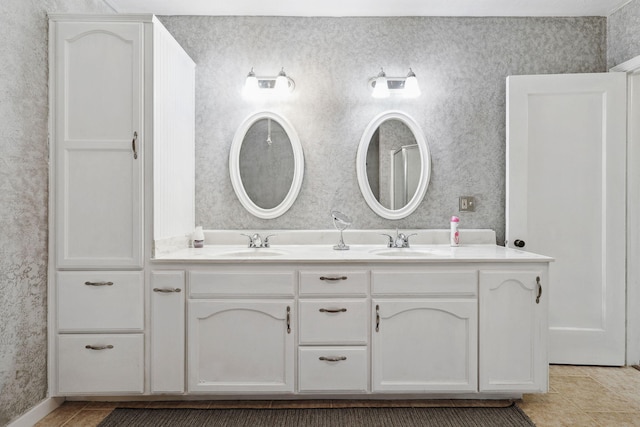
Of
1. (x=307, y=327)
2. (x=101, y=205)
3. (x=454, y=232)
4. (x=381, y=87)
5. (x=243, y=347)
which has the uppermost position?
(x=381, y=87)

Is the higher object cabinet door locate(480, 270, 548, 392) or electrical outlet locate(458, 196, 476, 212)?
electrical outlet locate(458, 196, 476, 212)

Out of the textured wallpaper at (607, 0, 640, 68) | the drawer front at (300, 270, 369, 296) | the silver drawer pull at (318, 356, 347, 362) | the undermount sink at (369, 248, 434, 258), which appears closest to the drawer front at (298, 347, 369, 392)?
the silver drawer pull at (318, 356, 347, 362)

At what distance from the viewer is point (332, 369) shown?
7.59 feet

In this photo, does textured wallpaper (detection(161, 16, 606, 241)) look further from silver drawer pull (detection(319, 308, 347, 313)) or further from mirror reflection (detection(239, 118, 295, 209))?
silver drawer pull (detection(319, 308, 347, 313))

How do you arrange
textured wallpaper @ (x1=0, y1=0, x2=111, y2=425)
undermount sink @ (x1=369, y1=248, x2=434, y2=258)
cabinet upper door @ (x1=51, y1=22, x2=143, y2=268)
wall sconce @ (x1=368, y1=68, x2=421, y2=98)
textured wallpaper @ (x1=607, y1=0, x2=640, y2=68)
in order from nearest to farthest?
1. textured wallpaper @ (x1=0, y1=0, x2=111, y2=425)
2. cabinet upper door @ (x1=51, y1=22, x2=143, y2=268)
3. undermount sink @ (x1=369, y1=248, x2=434, y2=258)
4. textured wallpaper @ (x1=607, y1=0, x2=640, y2=68)
5. wall sconce @ (x1=368, y1=68, x2=421, y2=98)

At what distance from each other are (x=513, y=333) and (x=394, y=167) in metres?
1.26

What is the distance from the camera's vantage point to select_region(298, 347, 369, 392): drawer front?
2.31m

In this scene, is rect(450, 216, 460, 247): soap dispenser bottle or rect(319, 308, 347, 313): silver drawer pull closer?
rect(319, 308, 347, 313): silver drawer pull

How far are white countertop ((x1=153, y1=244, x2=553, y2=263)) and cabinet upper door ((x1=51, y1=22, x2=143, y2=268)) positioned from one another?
0.94 feet

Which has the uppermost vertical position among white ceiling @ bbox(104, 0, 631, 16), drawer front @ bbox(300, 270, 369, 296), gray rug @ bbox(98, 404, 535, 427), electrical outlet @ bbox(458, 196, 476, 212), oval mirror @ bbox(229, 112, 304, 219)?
white ceiling @ bbox(104, 0, 631, 16)

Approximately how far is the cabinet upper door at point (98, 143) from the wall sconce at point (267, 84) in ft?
2.45

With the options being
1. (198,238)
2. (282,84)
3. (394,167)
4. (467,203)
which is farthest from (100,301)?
(467,203)

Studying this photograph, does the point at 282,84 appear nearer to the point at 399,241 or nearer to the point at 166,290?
the point at 399,241

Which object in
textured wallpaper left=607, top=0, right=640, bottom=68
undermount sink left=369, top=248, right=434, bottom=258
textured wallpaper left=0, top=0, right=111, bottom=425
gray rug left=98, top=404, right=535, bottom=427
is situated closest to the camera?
textured wallpaper left=0, top=0, right=111, bottom=425
